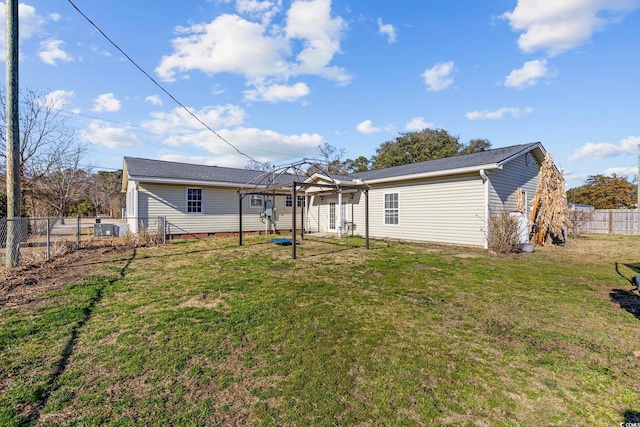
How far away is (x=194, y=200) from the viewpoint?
13789 millimetres

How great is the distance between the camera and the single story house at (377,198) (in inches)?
413

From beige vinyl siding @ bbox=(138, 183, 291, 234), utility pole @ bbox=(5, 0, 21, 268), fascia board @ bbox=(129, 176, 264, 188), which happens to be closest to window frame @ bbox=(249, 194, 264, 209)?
beige vinyl siding @ bbox=(138, 183, 291, 234)

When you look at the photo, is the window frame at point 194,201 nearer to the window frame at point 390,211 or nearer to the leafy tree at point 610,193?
the window frame at point 390,211

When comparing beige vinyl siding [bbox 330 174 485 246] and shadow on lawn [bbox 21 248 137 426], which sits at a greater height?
beige vinyl siding [bbox 330 174 485 246]

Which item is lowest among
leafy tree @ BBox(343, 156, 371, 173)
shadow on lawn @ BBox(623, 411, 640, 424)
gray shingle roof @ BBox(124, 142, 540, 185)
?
shadow on lawn @ BBox(623, 411, 640, 424)

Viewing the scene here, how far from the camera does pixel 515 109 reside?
16141 mm

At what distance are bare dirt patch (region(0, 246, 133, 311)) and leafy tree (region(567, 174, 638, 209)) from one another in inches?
1500

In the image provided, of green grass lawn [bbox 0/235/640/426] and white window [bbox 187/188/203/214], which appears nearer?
green grass lawn [bbox 0/235/640/426]

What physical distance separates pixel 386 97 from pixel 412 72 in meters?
2.87

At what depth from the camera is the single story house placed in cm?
1048

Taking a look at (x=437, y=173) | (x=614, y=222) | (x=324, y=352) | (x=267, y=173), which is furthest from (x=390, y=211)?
(x=614, y=222)

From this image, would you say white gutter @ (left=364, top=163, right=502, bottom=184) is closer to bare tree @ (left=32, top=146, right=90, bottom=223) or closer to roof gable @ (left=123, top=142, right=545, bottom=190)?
roof gable @ (left=123, top=142, right=545, bottom=190)

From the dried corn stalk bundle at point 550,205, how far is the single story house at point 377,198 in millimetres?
839

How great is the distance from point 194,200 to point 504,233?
12671 millimetres
